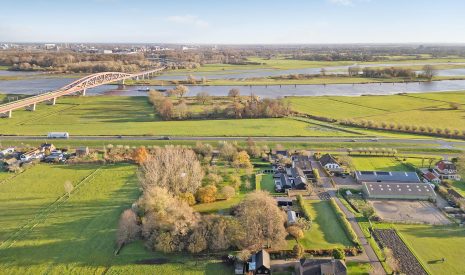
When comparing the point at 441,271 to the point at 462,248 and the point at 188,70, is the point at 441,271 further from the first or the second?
the point at 188,70

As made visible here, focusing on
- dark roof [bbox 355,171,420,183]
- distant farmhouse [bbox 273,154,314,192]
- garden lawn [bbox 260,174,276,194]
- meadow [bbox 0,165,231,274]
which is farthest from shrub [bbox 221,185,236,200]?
dark roof [bbox 355,171,420,183]

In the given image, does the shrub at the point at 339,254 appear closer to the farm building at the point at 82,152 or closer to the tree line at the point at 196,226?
the tree line at the point at 196,226

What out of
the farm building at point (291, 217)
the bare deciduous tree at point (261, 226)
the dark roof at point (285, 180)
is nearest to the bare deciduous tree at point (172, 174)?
the bare deciduous tree at point (261, 226)

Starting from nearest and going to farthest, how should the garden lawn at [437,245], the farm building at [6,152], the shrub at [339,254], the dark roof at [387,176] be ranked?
the shrub at [339,254]
the garden lawn at [437,245]
the dark roof at [387,176]
the farm building at [6,152]

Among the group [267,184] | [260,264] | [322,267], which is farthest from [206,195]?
[322,267]

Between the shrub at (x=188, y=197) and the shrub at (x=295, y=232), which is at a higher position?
the shrub at (x=188, y=197)

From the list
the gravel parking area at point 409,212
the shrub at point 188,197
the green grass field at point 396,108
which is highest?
the green grass field at point 396,108

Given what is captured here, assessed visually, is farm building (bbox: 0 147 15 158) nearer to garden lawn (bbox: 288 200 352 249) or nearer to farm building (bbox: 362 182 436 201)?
garden lawn (bbox: 288 200 352 249)
